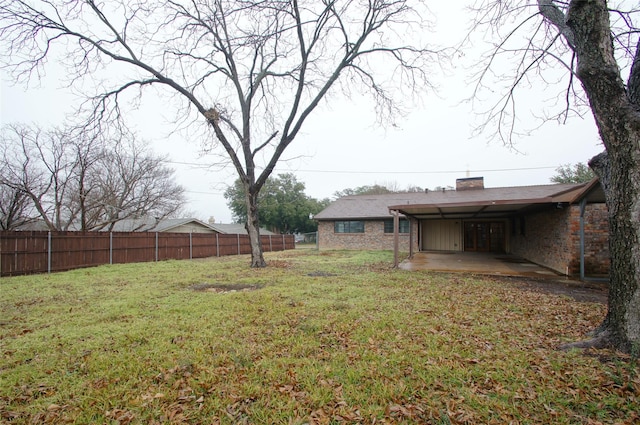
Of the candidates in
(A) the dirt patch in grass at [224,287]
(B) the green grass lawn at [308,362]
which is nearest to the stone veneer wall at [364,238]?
(A) the dirt patch in grass at [224,287]

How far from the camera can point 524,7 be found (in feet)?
16.3

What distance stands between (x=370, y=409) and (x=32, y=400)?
2791 mm

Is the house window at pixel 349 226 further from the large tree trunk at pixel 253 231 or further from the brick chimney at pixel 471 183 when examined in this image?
the large tree trunk at pixel 253 231

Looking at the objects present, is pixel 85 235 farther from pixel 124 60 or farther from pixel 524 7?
pixel 524 7

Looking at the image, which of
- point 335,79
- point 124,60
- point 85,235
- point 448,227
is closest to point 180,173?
point 85,235

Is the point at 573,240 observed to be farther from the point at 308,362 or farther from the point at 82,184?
the point at 82,184

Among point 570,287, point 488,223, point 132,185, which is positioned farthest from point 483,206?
point 132,185

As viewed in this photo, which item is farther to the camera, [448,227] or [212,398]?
[448,227]

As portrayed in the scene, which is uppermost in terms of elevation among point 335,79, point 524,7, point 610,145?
point 335,79

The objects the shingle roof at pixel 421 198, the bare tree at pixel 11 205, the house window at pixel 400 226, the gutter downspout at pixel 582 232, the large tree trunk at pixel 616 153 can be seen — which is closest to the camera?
the large tree trunk at pixel 616 153

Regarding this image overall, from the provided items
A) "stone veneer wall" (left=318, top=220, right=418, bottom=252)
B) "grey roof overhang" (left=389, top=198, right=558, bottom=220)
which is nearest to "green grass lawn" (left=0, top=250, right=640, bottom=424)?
"grey roof overhang" (left=389, top=198, right=558, bottom=220)

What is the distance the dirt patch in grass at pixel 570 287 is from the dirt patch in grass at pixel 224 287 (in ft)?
20.9

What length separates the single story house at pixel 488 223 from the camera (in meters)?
8.72

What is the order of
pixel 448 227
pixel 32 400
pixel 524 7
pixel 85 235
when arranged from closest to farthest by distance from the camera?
pixel 32 400
pixel 524 7
pixel 85 235
pixel 448 227
